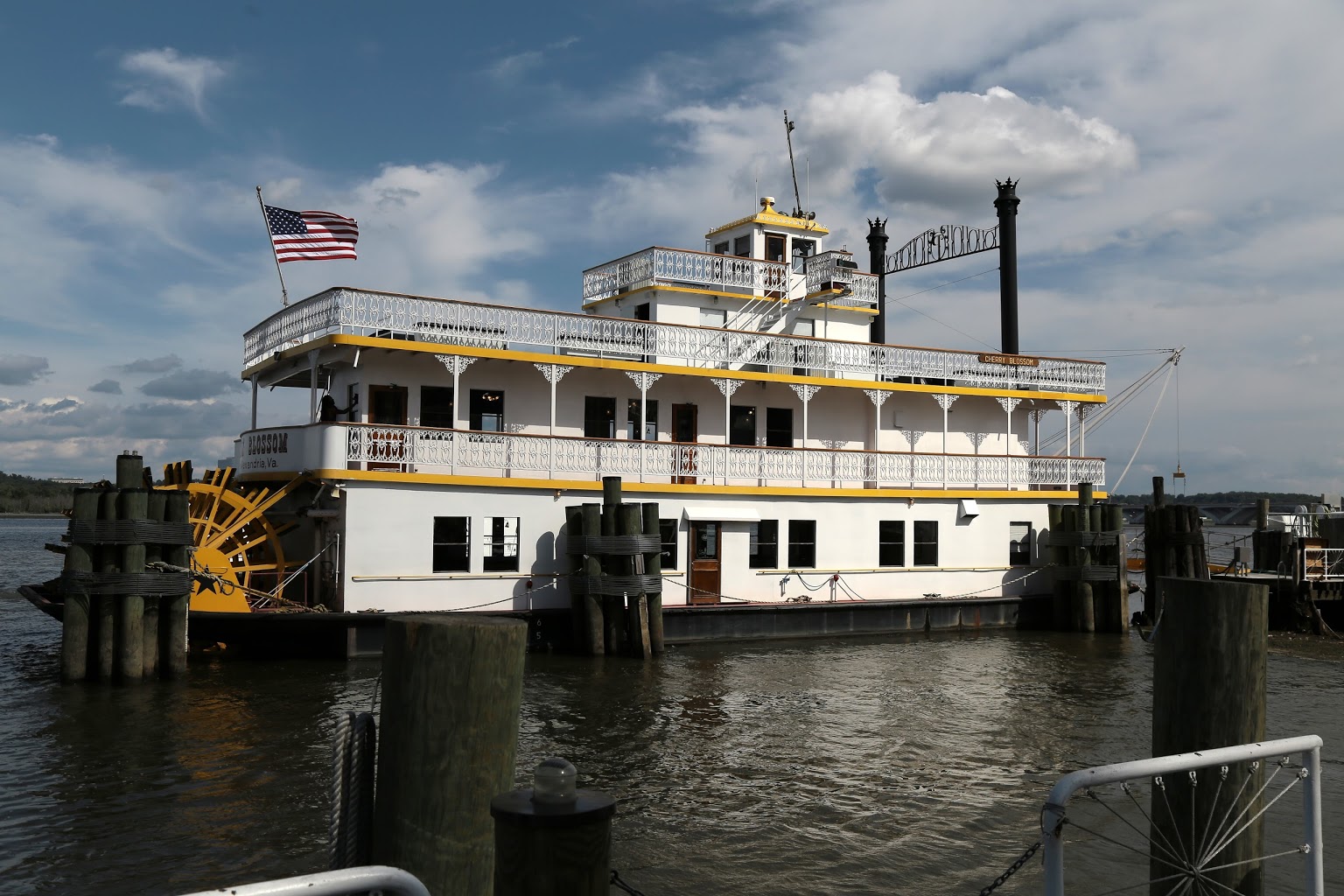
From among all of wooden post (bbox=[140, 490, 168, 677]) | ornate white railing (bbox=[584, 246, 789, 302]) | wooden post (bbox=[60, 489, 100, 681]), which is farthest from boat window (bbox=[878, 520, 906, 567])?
wooden post (bbox=[60, 489, 100, 681])

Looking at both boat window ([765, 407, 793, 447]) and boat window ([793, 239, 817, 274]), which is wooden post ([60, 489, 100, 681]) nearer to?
boat window ([765, 407, 793, 447])

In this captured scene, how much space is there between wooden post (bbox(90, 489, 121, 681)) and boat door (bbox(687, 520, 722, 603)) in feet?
32.2

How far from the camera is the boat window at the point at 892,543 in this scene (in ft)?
73.6

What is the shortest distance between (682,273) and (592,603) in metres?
8.51

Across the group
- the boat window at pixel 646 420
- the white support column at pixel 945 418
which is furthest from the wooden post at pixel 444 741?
the white support column at pixel 945 418

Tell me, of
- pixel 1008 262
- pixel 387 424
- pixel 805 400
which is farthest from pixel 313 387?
pixel 1008 262

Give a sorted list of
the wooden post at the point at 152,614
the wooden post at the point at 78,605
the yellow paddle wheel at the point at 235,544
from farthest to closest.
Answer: the yellow paddle wheel at the point at 235,544 < the wooden post at the point at 152,614 < the wooden post at the point at 78,605

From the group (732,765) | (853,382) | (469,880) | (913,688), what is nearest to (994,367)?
(853,382)

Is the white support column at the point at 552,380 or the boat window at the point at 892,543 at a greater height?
the white support column at the point at 552,380

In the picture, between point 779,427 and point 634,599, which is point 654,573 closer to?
point 634,599

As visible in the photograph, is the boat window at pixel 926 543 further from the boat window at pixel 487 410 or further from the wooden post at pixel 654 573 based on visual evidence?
the boat window at pixel 487 410

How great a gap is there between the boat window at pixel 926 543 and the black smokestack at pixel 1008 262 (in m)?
6.95

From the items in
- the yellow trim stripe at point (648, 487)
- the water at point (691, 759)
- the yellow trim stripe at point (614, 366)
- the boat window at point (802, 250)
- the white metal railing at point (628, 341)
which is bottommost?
the water at point (691, 759)

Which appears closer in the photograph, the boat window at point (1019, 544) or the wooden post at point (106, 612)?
the wooden post at point (106, 612)
